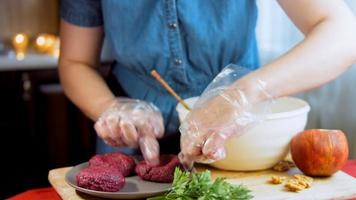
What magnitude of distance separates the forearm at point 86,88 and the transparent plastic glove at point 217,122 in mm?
288

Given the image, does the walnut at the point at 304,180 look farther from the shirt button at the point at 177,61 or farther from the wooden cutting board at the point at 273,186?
the shirt button at the point at 177,61

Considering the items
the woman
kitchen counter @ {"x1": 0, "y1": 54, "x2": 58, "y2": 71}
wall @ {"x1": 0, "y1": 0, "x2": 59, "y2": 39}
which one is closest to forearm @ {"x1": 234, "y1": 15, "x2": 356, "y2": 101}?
the woman

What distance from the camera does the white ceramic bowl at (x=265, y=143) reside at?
954 millimetres

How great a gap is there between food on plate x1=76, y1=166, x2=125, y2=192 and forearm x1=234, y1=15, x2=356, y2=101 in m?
0.23

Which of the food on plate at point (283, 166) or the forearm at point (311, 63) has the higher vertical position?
the forearm at point (311, 63)

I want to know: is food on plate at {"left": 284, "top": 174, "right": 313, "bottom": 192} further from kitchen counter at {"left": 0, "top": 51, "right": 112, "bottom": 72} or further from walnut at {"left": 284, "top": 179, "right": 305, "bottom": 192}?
kitchen counter at {"left": 0, "top": 51, "right": 112, "bottom": 72}

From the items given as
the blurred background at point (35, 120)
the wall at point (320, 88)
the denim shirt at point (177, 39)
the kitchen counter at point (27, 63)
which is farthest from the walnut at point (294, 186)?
the kitchen counter at point (27, 63)

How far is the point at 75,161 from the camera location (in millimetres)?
2422

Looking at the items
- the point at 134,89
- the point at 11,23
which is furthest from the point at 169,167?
the point at 11,23

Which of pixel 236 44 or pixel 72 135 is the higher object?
pixel 236 44

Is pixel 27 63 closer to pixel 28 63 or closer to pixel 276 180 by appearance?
pixel 28 63

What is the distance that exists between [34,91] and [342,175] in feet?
5.37

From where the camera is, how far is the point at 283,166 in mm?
989

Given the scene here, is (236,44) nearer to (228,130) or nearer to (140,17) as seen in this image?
(140,17)
